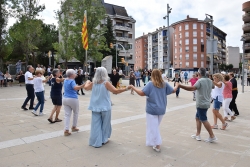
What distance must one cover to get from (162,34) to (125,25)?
28.8 m

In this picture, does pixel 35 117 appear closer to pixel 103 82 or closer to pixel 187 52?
pixel 103 82

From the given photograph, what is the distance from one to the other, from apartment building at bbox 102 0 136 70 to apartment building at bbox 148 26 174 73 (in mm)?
25633

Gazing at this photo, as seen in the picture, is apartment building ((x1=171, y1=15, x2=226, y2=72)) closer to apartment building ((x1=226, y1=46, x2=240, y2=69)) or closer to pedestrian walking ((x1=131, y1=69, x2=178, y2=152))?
apartment building ((x1=226, y1=46, x2=240, y2=69))

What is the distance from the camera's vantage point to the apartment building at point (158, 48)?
86.4 meters

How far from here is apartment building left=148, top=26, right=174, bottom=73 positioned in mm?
86412

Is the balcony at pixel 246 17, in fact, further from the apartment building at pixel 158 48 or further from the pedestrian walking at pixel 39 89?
the pedestrian walking at pixel 39 89

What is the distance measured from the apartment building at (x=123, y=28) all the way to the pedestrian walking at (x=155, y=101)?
5470 cm

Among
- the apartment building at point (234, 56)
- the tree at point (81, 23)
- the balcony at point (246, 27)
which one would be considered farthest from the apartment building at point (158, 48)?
the tree at point (81, 23)

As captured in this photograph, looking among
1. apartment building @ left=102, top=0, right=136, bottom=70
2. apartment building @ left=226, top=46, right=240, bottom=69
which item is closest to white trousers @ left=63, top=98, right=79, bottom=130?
apartment building @ left=102, top=0, right=136, bottom=70

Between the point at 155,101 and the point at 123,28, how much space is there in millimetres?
58310

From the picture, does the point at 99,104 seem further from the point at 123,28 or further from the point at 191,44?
the point at 191,44

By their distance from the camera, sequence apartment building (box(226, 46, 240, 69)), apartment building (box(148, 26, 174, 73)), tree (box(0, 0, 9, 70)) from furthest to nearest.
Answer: apartment building (box(226, 46, 240, 69)), apartment building (box(148, 26, 174, 73)), tree (box(0, 0, 9, 70))

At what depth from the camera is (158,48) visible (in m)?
89.9

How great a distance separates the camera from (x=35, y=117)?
292 inches
